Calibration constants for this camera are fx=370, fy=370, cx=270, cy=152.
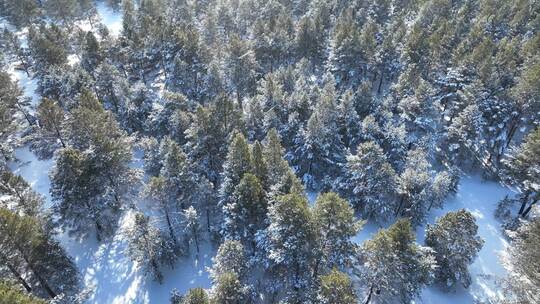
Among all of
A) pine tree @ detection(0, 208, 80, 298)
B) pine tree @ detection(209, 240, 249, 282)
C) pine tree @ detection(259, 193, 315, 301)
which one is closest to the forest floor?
pine tree @ detection(0, 208, 80, 298)

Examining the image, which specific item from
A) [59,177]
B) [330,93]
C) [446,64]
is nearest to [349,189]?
[330,93]

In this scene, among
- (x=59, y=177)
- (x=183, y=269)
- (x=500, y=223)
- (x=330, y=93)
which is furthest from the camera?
(x=330, y=93)

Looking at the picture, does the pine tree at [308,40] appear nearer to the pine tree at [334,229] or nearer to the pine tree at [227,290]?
the pine tree at [334,229]

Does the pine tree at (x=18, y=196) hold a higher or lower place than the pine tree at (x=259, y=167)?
lower

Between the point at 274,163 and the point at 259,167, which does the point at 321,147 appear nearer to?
the point at 274,163

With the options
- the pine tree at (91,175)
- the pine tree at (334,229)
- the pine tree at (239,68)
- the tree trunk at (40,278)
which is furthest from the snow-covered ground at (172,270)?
the pine tree at (239,68)

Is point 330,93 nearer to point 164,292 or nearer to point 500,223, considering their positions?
point 500,223
